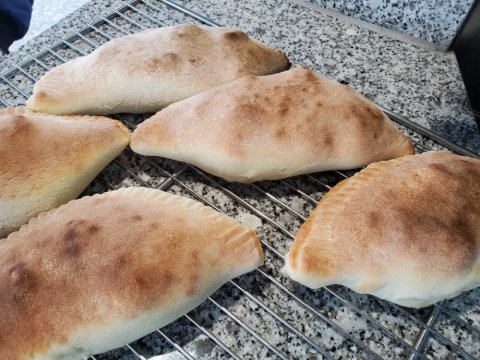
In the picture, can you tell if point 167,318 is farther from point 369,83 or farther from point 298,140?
point 369,83

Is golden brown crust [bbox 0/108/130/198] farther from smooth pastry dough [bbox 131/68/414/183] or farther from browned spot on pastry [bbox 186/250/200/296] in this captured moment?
browned spot on pastry [bbox 186/250/200/296]

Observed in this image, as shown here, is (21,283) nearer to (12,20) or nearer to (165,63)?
(165,63)

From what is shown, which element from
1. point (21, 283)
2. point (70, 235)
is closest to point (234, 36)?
point (70, 235)

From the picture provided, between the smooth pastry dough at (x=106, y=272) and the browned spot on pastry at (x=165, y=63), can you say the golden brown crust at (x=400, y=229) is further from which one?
the browned spot on pastry at (x=165, y=63)

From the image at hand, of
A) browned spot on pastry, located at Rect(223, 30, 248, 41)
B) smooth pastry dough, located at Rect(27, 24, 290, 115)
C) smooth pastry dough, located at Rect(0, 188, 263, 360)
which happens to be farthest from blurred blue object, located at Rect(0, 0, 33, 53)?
smooth pastry dough, located at Rect(0, 188, 263, 360)

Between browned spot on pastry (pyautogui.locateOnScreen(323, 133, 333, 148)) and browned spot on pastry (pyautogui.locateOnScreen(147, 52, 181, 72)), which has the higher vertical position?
browned spot on pastry (pyautogui.locateOnScreen(323, 133, 333, 148))
